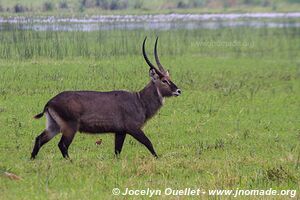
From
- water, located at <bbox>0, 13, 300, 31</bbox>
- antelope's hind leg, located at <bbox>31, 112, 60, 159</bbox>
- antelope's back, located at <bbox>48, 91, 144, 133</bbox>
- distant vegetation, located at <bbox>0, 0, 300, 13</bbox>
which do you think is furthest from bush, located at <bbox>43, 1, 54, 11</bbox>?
antelope's hind leg, located at <bbox>31, 112, 60, 159</bbox>

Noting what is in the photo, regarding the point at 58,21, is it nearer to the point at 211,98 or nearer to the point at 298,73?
the point at 298,73

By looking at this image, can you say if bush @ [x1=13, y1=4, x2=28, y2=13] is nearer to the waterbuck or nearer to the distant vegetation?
the distant vegetation

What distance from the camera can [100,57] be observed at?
16766 millimetres

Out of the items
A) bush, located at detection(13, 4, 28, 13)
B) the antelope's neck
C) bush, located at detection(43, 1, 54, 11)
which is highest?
the antelope's neck

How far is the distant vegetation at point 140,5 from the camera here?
21.1 metres

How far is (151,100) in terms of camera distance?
8664 millimetres

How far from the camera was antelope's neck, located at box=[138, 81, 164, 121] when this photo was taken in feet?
28.2

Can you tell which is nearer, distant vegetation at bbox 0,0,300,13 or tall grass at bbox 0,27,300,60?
tall grass at bbox 0,27,300,60

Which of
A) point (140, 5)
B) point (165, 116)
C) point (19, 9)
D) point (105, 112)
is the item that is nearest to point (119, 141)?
point (105, 112)

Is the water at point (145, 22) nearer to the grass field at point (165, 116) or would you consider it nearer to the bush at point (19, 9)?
the grass field at point (165, 116)

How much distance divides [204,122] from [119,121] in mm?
2336

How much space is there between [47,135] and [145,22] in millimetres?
18383

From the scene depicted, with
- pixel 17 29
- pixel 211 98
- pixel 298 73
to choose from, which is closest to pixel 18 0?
pixel 17 29

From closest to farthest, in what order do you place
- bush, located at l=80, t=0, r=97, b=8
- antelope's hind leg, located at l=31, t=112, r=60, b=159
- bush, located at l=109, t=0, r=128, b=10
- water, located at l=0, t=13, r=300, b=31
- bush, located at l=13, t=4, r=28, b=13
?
1. antelope's hind leg, located at l=31, t=112, r=60, b=159
2. water, located at l=0, t=13, r=300, b=31
3. bush, located at l=13, t=4, r=28, b=13
4. bush, located at l=80, t=0, r=97, b=8
5. bush, located at l=109, t=0, r=128, b=10
